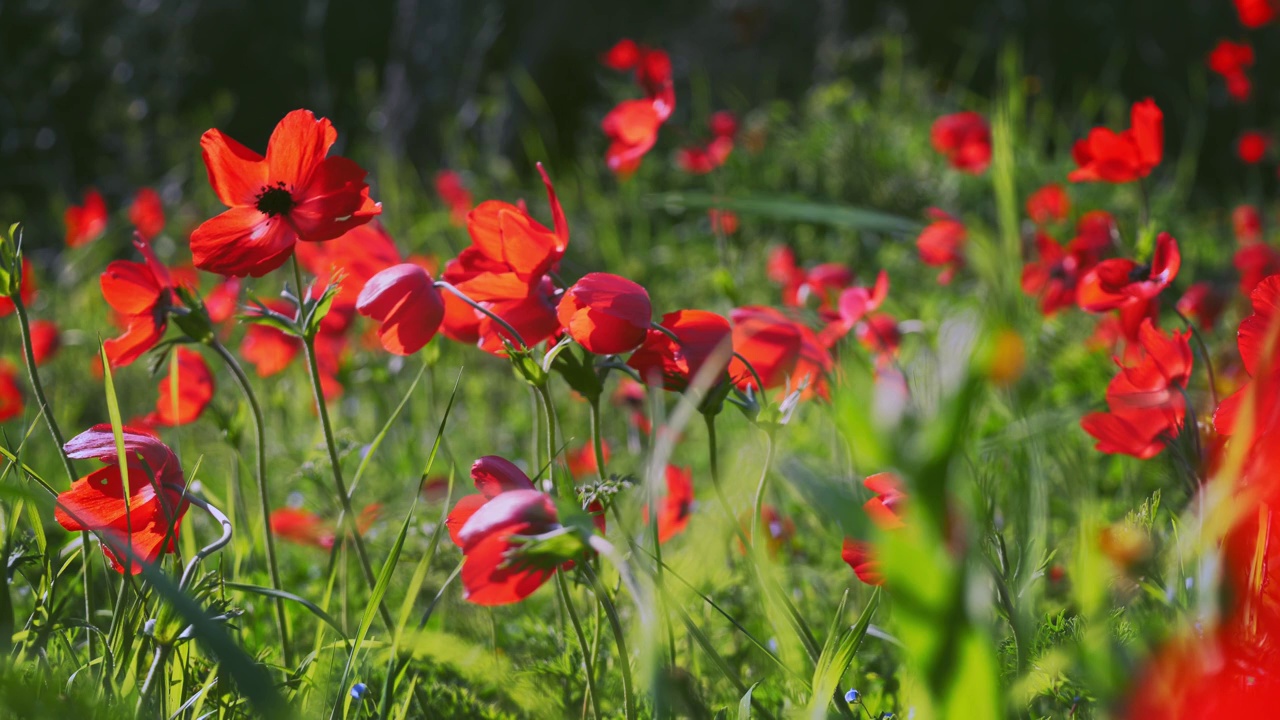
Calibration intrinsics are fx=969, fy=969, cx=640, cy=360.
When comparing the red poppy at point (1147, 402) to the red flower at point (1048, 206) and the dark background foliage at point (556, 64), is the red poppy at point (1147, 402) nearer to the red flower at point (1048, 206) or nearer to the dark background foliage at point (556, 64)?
the red flower at point (1048, 206)

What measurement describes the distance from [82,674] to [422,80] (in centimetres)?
454

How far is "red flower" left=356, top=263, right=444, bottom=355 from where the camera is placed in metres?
0.91

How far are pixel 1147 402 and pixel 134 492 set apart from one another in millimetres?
966

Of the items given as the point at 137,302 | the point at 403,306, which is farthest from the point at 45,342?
the point at 403,306

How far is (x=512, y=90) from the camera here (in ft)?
16.8

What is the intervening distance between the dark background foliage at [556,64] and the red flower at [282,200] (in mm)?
3705

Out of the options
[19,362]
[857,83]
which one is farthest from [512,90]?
[19,362]

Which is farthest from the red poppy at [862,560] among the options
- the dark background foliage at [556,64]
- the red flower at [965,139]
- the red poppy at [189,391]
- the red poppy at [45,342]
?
the dark background foliage at [556,64]

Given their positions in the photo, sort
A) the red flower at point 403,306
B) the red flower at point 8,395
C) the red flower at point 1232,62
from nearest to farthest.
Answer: the red flower at point 403,306, the red flower at point 8,395, the red flower at point 1232,62

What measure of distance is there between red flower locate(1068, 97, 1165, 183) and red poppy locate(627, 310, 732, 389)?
76cm

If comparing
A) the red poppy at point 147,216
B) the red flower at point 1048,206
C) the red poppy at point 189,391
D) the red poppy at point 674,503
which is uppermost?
the red poppy at point 189,391

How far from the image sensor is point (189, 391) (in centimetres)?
128

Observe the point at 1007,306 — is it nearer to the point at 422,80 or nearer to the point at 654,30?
the point at 422,80

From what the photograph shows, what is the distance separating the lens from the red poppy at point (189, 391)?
125 cm
